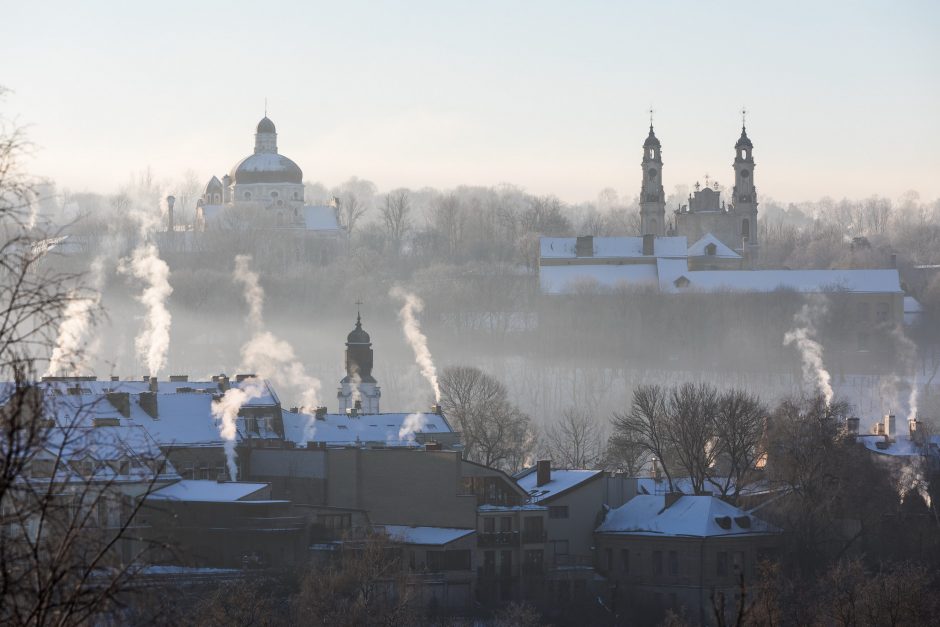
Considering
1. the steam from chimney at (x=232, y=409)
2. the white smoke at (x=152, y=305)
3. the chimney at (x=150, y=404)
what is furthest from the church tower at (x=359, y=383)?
the white smoke at (x=152, y=305)

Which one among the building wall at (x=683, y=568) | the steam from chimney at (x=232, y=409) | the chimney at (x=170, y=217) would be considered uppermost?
the chimney at (x=170, y=217)

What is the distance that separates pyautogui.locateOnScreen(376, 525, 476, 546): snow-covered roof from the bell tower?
265 ft

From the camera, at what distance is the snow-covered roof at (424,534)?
45.3m

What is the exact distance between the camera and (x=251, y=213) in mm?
138125

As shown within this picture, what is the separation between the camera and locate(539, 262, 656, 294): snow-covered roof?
114250 mm

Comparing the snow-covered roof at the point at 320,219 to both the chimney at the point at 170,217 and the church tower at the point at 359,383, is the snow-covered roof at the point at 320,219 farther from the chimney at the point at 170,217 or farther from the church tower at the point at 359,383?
the church tower at the point at 359,383

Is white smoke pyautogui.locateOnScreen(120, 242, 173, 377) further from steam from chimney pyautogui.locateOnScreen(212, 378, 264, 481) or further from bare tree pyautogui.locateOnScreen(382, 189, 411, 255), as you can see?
bare tree pyautogui.locateOnScreen(382, 189, 411, 255)

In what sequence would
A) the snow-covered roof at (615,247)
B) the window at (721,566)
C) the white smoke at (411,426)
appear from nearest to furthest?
the window at (721,566) → the white smoke at (411,426) → the snow-covered roof at (615,247)

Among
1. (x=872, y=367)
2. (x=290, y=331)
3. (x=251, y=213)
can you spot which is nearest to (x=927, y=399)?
(x=872, y=367)

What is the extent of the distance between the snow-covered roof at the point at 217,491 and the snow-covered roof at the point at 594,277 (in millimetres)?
67183

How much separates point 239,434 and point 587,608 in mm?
14003

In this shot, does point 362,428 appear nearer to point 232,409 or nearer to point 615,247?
point 232,409

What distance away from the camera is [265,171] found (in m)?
142

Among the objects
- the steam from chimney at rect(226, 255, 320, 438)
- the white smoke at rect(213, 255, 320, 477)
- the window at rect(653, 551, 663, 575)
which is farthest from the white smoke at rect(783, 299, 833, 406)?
the window at rect(653, 551, 663, 575)
